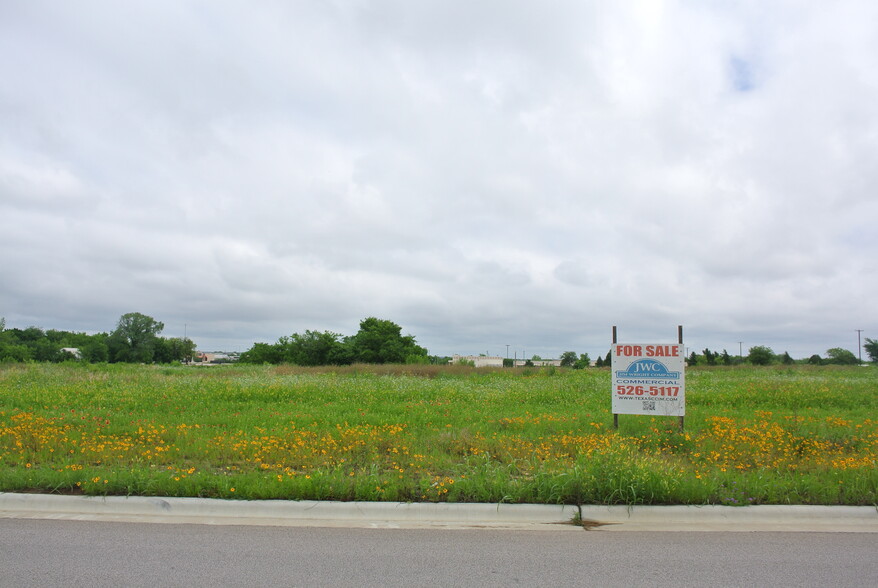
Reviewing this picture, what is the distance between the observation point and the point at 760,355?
6669 cm

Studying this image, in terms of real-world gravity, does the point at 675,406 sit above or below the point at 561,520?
above

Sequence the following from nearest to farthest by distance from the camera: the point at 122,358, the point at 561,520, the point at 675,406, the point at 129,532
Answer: the point at 129,532, the point at 561,520, the point at 675,406, the point at 122,358

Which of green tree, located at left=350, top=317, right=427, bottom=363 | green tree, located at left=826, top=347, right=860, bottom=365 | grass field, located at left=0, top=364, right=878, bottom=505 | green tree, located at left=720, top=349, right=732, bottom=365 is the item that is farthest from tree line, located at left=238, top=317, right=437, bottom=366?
green tree, located at left=826, top=347, right=860, bottom=365

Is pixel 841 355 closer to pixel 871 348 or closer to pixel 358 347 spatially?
pixel 871 348

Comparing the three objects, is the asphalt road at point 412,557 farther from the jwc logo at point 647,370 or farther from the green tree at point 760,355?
the green tree at point 760,355

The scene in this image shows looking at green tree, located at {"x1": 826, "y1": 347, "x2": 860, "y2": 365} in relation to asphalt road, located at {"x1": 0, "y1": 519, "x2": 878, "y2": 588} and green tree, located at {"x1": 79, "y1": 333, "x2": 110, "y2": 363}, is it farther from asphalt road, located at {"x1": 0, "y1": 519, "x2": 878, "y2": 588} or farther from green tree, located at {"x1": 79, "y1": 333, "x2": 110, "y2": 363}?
green tree, located at {"x1": 79, "y1": 333, "x2": 110, "y2": 363}

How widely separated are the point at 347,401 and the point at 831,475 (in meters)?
11.9

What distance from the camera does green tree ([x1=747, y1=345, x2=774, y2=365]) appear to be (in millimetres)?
65500

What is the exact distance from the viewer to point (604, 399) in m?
17.5

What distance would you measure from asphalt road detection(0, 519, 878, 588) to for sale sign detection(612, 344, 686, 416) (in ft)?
15.1

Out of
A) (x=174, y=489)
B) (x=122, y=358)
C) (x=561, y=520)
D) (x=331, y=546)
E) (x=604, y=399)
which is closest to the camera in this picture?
(x=331, y=546)

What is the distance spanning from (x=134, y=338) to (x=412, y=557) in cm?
12253

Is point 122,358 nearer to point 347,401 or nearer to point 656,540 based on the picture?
point 347,401

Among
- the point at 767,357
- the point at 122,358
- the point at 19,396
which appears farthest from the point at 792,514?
the point at 122,358
